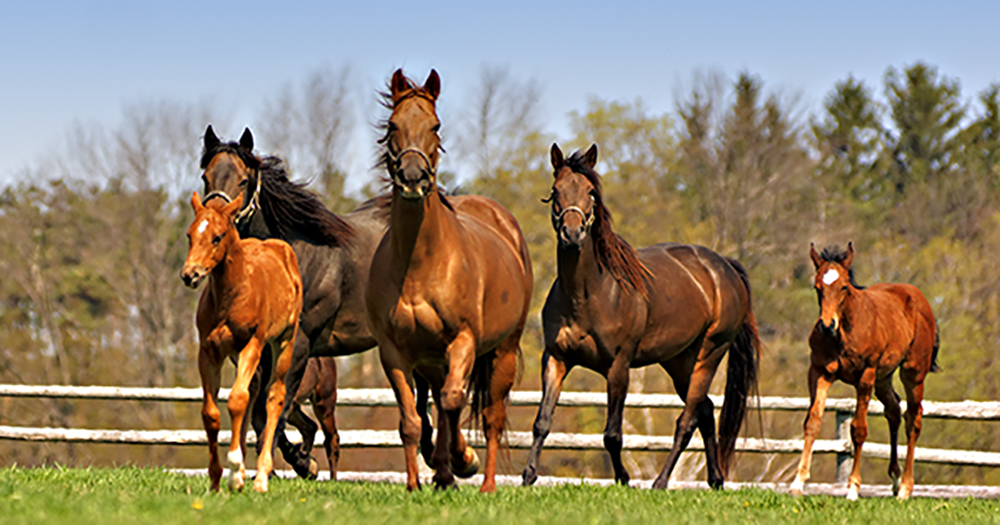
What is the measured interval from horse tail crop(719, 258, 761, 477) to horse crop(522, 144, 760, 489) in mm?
484

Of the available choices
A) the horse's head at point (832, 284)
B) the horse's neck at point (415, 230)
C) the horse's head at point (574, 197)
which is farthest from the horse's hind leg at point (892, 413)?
the horse's neck at point (415, 230)

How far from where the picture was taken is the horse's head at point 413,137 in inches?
233

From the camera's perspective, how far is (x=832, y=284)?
343 inches

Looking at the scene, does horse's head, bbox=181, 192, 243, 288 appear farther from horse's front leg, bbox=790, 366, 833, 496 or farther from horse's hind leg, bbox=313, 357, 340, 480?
horse's front leg, bbox=790, 366, 833, 496

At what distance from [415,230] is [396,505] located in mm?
1696

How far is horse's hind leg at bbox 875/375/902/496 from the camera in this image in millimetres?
9922

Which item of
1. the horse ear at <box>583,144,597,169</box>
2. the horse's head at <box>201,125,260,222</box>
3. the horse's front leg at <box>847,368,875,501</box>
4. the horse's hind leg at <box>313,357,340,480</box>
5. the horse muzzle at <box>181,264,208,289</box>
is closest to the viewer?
the horse muzzle at <box>181,264,208,289</box>

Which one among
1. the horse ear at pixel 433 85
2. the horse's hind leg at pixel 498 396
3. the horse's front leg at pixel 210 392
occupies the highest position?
the horse ear at pixel 433 85

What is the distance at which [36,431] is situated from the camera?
13250 millimetres

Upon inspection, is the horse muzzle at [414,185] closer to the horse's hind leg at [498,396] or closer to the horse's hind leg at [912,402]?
the horse's hind leg at [498,396]

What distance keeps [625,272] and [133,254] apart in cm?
2457

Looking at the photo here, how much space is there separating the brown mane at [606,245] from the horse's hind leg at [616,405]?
67cm

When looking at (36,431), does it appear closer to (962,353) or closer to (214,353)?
(214,353)

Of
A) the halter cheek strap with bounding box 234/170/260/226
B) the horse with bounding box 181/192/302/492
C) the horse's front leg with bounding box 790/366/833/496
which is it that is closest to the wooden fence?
the horse's front leg with bounding box 790/366/833/496
